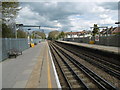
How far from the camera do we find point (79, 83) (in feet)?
25.6

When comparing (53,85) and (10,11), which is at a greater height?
(10,11)

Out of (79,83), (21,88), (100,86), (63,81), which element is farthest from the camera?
(63,81)

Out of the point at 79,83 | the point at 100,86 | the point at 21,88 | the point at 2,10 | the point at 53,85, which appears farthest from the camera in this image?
the point at 2,10

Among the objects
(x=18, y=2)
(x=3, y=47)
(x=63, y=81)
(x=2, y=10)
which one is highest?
(x=18, y=2)

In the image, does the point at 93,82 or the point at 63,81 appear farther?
the point at 63,81

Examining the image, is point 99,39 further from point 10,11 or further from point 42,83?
point 42,83

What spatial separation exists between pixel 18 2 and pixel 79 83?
12.1 meters

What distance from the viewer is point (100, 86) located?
23.2 feet

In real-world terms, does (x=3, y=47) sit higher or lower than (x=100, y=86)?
higher

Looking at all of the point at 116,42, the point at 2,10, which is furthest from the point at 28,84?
the point at 116,42

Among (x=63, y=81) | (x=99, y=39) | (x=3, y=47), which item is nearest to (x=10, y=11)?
(x=3, y=47)

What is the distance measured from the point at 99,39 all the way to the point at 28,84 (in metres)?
34.5

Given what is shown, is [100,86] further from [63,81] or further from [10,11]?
[10,11]

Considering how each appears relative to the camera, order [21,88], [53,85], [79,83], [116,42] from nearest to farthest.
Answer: [21,88], [53,85], [79,83], [116,42]
